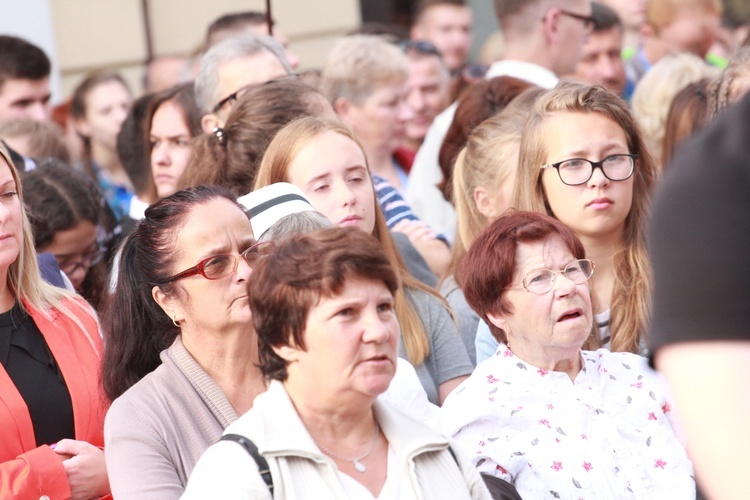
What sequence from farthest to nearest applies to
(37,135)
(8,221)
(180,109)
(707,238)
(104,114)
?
(104,114) < (37,135) < (180,109) < (8,221) < (707,238)

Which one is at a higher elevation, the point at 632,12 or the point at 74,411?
the point at 632,12

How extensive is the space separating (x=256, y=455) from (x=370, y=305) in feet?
1.27

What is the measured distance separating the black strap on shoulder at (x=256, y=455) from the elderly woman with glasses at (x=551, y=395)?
1.04 metres

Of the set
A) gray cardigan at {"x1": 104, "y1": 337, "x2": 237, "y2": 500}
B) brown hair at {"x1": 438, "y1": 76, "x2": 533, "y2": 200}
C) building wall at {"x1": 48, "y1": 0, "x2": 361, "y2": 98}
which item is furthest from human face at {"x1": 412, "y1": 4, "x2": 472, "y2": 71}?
gray cardigan at {"x1": 104, "y1": 337, "x2": 237, "y2": 500}

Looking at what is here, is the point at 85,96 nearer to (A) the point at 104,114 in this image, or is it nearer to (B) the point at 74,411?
(A) the point at 104,114

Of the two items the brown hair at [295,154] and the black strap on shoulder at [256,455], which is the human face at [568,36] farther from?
the black strap on shoulder at [256,455]

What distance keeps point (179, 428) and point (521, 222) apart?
3.84 feet

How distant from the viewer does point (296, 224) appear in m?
3.57

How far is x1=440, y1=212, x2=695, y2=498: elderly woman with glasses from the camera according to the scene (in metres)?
3.25

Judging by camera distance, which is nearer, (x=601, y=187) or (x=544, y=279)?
(x=544, y=279)

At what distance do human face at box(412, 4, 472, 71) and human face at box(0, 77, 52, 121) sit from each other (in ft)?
12.2

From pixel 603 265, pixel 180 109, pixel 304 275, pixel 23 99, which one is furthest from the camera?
pixel 23 99

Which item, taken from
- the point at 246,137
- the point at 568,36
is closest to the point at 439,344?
the point at 246,137

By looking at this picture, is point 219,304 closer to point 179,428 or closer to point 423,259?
point 179,428
